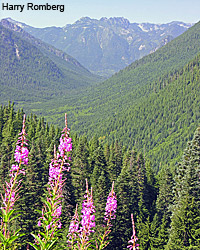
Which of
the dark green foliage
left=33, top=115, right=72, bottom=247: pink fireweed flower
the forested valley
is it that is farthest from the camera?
the forested valley

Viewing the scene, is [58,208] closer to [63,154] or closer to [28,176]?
[63,154]

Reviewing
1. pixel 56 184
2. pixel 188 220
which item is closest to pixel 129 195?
pixel 188 220

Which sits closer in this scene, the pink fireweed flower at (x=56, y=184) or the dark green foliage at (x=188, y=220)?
the pink fireweed flower at (x=56, y=184)

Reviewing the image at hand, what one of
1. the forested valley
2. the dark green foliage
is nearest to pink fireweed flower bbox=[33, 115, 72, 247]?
the forested valley

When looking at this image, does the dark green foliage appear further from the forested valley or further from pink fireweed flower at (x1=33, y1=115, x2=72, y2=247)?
pink fireweed flower at (x1=33, y1=115, x2=72, y2=247)

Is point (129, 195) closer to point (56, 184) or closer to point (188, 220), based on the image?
point (188, 220)

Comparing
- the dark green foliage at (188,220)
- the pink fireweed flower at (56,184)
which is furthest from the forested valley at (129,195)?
the pink fireweed flower at (56,184)

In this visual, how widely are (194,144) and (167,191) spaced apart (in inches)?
699

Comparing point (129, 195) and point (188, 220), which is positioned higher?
point (188, 220)

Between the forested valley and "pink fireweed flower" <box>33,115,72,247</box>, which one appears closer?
"pink fireweed flower" <box>33,115,72,247</box>

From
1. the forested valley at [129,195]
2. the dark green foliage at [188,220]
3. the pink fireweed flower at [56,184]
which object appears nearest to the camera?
the pink fireweed flower at [56,184]

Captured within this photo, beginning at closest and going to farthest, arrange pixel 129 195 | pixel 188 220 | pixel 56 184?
pixel 56 184, pixel 188 220, pixel 129 195

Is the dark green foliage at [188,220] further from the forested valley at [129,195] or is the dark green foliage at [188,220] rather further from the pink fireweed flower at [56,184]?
the pink fireweed flower at [56,184]

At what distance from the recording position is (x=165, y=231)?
42.1 meters
